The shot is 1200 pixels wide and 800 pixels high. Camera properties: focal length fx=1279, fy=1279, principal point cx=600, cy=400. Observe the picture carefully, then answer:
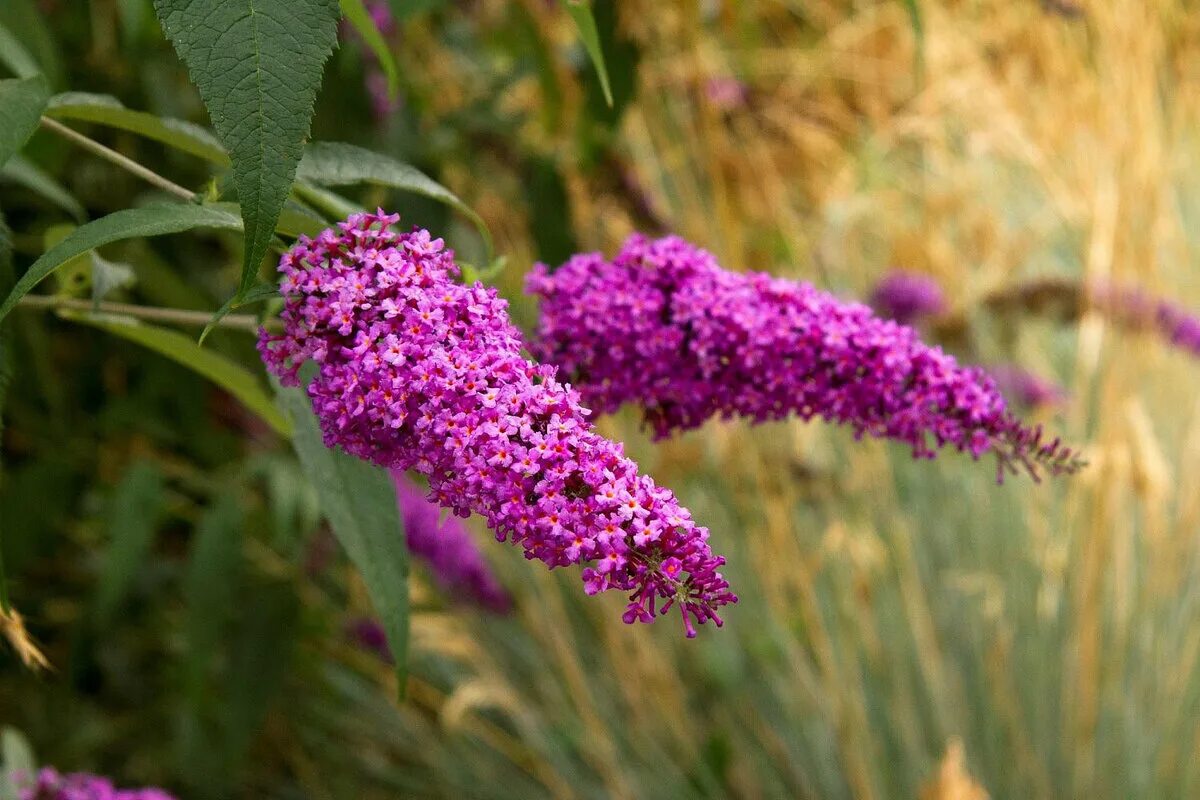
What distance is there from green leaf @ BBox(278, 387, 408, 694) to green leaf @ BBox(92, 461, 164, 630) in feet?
2.95

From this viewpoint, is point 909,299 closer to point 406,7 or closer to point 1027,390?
point 1027,390

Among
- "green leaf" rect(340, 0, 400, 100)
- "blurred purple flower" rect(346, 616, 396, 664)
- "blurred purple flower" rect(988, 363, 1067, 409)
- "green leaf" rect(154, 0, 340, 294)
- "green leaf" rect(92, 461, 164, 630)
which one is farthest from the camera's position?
"blurred purple flower" rect(988, 363, 1067, 409)

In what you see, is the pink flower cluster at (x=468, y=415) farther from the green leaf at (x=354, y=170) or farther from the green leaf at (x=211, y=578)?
the green leaf at (x=211, y=578)

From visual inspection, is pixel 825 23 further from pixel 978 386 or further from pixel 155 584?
pixel 978 386

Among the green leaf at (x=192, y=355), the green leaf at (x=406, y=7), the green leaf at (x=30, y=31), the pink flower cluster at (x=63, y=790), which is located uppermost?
the green leaf at (x=406, y=7)

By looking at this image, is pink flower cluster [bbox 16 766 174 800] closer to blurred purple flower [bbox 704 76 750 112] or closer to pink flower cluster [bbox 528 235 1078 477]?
pink flower cluster [bbox 528 235 1078 477]

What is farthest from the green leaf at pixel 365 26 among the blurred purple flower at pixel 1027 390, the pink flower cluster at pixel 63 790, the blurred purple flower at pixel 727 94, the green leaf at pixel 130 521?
the blurred purple flower at pixel 1027 390

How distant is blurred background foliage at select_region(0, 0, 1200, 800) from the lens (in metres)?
1.69

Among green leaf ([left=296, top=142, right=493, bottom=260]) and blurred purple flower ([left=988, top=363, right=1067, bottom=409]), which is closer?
green leaf ([left=296, top=142, right=493, bottom=260])

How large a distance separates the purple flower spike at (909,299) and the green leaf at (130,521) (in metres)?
1.12

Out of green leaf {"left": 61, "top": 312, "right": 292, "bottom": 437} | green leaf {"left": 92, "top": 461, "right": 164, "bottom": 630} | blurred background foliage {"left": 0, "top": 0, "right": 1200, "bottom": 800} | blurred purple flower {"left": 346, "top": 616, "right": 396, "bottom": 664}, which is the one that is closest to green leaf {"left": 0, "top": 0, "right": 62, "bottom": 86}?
blurred background foliage {"left": 0, "top": 0, "right": 1200, "bottom": 800}

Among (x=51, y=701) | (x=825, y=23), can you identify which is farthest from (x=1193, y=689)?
(x=825, y=23)

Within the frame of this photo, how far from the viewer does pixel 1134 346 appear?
206cm

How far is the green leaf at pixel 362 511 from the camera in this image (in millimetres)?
679
